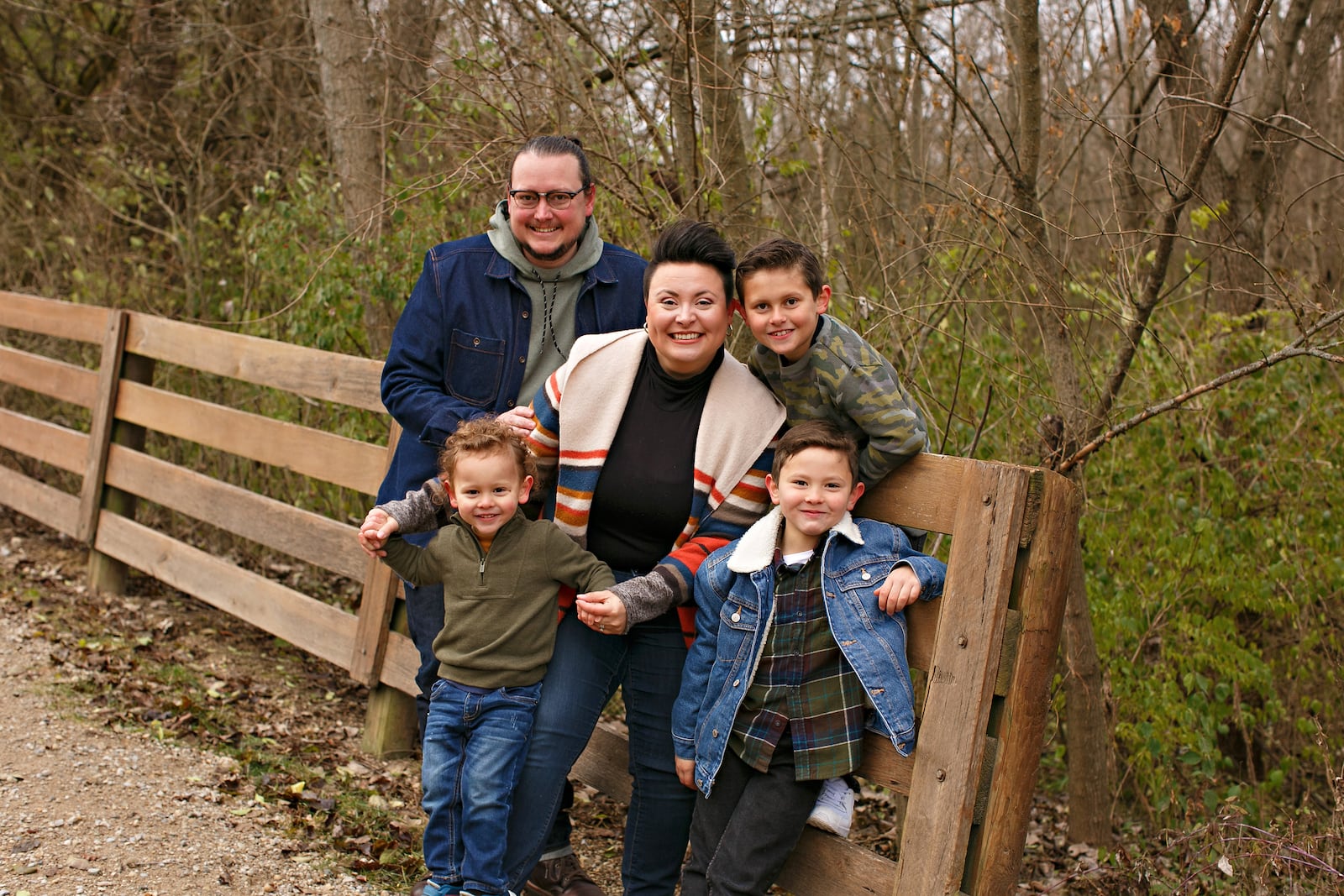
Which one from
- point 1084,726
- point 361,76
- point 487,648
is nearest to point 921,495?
point 487,648

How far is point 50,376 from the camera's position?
7.18 metres

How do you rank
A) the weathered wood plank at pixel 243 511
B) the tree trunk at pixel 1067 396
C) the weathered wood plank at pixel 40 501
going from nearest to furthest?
the tree trunk at pixel 1067 396
the weathered wood plank at pixel 243 511
the weathered wood plank at pixel 40 501

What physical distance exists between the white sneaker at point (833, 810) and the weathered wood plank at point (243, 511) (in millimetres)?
2524

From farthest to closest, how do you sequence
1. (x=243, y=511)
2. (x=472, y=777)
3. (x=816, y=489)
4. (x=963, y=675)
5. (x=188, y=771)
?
(x=243, y=511)
(x=188, y=771)
(x=472, y=777)
(x=816, y=489)
(x=963, y=675)

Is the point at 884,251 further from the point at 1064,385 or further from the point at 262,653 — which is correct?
the point at 262,653

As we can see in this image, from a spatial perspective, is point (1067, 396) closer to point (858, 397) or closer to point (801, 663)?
point (858, 397)

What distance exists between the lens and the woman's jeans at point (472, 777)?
3.20 metres

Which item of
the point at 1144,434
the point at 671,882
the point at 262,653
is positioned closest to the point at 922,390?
the point at 1144,434

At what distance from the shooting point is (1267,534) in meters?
4.69

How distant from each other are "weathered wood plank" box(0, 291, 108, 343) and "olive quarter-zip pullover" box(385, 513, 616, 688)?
14.2ft

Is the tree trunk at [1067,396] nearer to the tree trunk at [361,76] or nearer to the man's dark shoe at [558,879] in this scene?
the man's dark shoe at [558,879]

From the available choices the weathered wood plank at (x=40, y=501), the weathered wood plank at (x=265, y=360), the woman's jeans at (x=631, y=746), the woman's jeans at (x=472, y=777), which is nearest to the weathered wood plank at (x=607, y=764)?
the woman's jeans at (x=631, y=746)

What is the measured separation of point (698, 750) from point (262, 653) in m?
3.67

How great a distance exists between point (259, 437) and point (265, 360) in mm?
363
